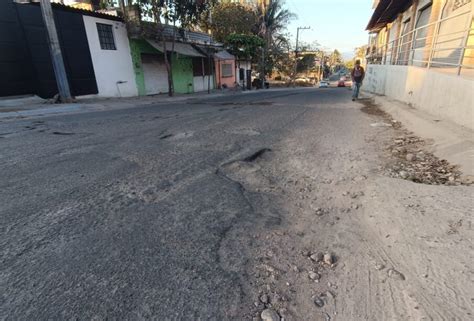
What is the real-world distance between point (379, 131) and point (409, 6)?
40.3 feet

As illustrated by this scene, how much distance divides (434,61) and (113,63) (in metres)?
14.5

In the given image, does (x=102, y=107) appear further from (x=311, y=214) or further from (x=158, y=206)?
(x=311, y=214)

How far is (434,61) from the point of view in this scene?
6.80m

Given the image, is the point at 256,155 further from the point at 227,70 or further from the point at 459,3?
the point at 227,70

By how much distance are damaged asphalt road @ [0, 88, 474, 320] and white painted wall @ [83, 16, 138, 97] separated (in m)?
11.4

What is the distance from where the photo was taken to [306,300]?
1622mm

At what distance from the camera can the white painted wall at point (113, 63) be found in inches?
536

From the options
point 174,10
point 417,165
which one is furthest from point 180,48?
point 417,165

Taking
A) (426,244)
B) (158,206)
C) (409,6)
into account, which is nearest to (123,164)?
(158,206)

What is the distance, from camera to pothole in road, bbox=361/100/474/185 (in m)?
3.14

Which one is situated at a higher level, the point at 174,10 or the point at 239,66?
the point at 174,10

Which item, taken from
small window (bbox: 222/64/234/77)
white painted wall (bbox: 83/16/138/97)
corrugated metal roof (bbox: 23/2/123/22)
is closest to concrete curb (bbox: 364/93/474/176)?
Answer: white painted wall (bbox: 83/16/138/97)

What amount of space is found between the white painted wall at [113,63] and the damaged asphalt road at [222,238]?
1137 cm

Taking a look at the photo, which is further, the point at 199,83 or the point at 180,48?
the point at 199,83
